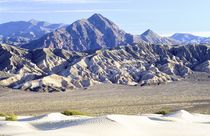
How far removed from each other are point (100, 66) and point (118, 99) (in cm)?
5288

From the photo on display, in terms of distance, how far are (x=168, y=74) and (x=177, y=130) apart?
336 feet

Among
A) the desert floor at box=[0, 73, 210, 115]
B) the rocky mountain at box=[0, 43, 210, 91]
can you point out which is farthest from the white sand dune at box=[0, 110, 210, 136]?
the rocky mountain at box=[0, 43, 210, 91]

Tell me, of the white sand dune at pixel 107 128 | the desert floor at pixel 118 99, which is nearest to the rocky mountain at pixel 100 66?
the desert floor at pixel 118 99

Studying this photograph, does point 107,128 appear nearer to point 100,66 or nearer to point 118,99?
point 118,99

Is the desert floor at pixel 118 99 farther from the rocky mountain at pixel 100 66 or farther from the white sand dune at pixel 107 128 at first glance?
the white sand dune at pixel 107 128

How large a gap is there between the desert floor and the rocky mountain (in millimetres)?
6331

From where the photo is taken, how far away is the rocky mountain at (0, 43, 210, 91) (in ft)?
393

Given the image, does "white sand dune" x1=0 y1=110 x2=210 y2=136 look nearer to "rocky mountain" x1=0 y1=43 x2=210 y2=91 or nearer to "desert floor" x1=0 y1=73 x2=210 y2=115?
"desert floor" x1=0 y1=73 x2=210 y2=115

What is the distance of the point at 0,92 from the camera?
354 feet

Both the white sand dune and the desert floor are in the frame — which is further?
the desert floor

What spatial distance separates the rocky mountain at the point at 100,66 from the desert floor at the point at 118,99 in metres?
6.33

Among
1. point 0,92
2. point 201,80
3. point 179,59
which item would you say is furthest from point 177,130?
point 179,59

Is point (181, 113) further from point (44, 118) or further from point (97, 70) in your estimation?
point (97, 70)

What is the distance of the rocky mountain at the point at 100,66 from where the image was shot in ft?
393
